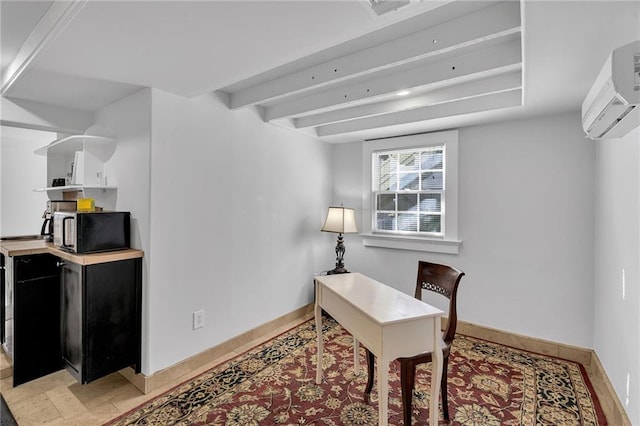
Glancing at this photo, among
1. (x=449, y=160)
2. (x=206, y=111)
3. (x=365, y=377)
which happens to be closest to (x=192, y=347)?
(x=365, y=377)

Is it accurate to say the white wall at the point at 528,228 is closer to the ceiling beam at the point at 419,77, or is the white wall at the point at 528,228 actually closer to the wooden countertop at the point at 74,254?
the ceiling beam at the point at 419,77

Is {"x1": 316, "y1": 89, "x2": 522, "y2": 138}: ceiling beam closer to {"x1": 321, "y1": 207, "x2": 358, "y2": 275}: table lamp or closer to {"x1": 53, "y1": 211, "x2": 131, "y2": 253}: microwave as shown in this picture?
{"x1": 321, "y1": 207, "x2": 358, "y2": 275}: table lamp

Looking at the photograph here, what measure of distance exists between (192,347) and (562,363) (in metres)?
3.13

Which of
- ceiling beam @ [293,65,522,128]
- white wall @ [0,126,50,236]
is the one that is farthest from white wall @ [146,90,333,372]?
white wall @ [0,126,50,236]

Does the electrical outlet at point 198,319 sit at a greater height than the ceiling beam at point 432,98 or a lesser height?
lesser

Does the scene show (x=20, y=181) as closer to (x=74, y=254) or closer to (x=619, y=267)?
(x=74, y=254)

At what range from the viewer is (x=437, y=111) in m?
2.89

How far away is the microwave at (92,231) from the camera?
2186mm

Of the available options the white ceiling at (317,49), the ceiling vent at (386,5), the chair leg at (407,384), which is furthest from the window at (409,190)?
the ceiling vent at (386,5)

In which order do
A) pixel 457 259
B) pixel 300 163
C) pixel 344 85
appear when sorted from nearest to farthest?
1. pixel 344 85
2. pixel 457 259
3. pixel 300 163

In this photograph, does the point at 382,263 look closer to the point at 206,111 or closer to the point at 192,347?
the point at 192,347

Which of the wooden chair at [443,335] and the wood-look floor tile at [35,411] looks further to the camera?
the wood-look floor tile at [35,411]

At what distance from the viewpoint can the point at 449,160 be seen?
3307 millimetres

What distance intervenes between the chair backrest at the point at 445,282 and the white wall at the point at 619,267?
901mm
